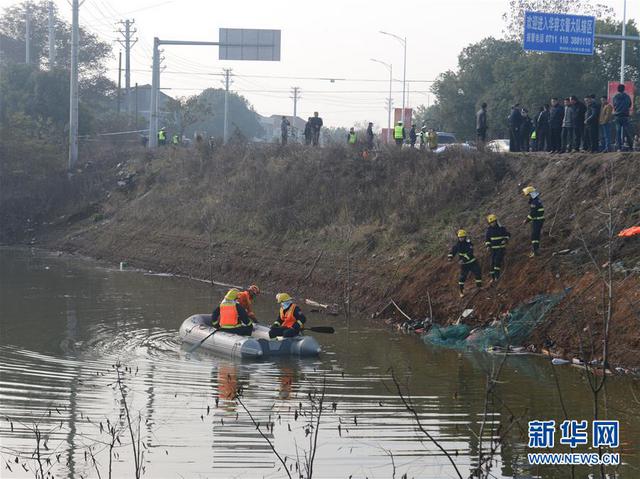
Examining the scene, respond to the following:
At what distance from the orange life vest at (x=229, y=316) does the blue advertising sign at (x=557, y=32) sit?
16.0m

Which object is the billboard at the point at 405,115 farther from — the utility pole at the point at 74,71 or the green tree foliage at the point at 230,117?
the green tree foliage at the point at 230,117

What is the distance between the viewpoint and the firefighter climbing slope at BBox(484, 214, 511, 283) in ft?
79.4

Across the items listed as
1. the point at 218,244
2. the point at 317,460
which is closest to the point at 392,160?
the point at 218,244

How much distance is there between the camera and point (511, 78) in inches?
2180

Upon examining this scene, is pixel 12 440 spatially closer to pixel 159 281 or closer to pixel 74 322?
pixel 74 322

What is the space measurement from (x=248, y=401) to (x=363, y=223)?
1727 centimetres

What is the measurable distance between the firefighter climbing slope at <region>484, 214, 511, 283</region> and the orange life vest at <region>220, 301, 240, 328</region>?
6.61 meters

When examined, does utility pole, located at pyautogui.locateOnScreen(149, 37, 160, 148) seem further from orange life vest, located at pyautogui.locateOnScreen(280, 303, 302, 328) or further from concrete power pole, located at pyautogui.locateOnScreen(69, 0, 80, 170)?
orange life vest, located at pyautogui.locateOnScreen(280, 303, 302, 328)

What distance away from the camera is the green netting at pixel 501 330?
2164 centimetres

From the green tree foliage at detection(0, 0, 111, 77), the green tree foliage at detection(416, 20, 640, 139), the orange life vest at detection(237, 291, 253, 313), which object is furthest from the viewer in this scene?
the green tree foliage at detection(0, 0, 111, 77)

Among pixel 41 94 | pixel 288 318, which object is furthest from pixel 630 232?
pixel 41 94

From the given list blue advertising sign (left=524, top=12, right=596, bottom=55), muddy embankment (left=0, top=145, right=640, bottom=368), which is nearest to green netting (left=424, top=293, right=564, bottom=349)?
muddy embankment (left=0, top=145, right=640, bottom=368)

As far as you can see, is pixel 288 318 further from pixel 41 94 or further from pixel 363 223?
pixel 41 94

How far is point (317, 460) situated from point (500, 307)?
1146 centimetres
